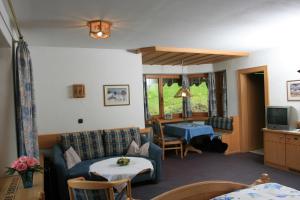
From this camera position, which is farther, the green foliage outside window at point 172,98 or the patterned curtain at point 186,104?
the patterned curtain at point 186,104

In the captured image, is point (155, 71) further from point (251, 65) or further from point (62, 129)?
point (62, 129)

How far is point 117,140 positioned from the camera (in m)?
4.55

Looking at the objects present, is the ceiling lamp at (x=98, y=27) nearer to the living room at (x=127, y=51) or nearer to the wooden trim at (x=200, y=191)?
the living room at (x=127, y=51)

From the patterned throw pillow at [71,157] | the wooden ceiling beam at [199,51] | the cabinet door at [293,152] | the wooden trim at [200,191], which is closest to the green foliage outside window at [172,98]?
the wooden ceiling beam at [199,51]

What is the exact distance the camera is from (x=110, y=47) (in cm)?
465

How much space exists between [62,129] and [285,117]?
420 cm

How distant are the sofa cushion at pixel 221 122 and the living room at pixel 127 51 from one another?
270 millimetres

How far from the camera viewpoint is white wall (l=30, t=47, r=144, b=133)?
4391 millimetres

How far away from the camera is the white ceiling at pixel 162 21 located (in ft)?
8.43

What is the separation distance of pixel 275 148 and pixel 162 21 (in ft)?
11.1

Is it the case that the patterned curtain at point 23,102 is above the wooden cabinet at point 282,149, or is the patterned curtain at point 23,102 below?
above

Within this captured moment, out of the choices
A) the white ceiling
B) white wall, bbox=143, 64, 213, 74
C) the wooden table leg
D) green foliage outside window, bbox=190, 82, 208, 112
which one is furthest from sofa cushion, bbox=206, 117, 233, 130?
the white ceiling

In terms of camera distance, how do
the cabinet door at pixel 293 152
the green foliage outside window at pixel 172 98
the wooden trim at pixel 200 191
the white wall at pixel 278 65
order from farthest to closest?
the green foliage outside window at pixel 172 98, the white wall at pixel 278 65, the cabinet door at pixel 293 152, the wooden trim at pixel 200 191

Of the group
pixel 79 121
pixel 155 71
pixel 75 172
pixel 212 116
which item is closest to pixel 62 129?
pixel 79 121
